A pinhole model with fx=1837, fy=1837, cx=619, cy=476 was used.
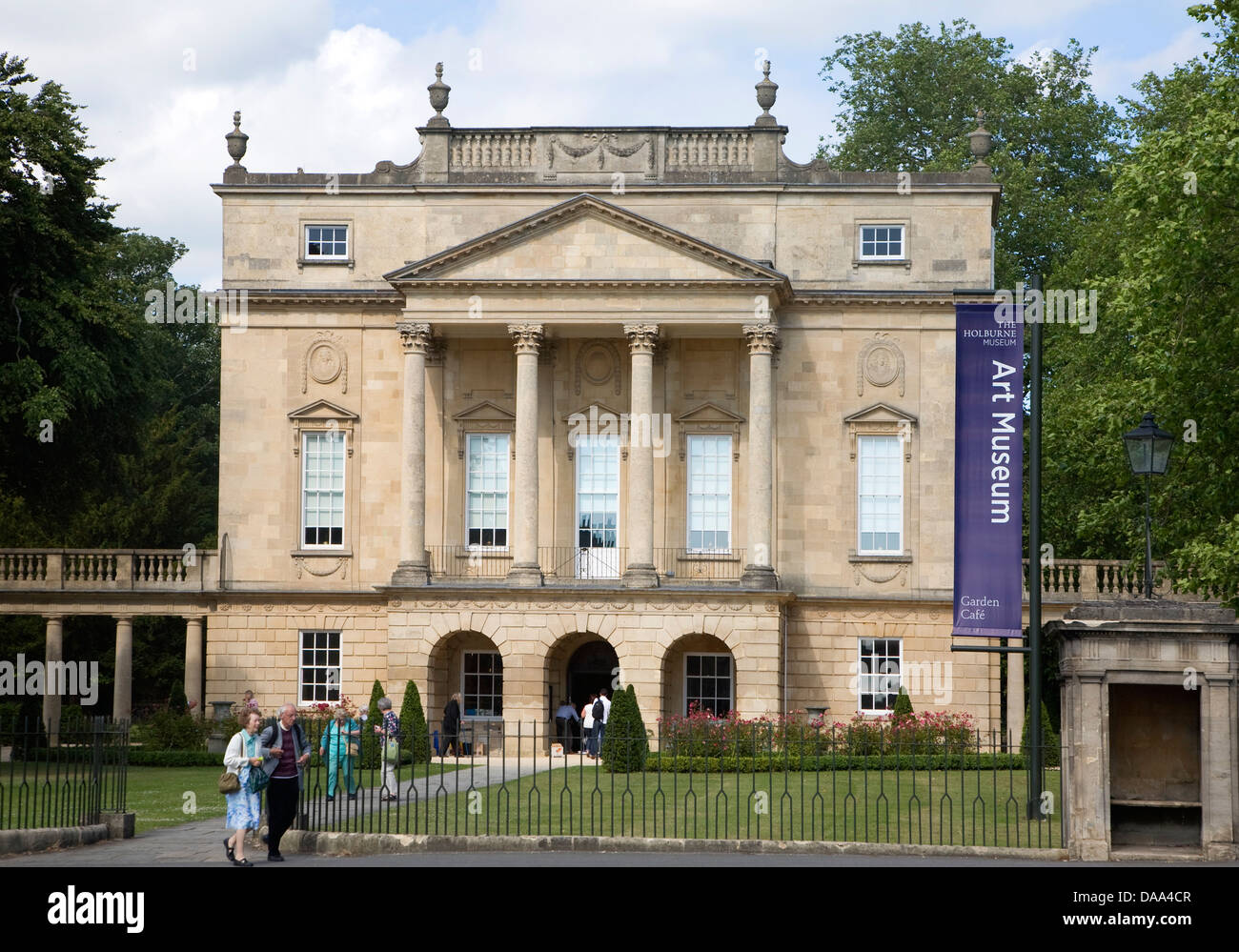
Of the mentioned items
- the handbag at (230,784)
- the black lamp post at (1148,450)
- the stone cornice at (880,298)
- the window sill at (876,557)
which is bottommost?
the handbag at (230,784)

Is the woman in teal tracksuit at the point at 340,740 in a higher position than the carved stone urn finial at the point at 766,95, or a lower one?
lower

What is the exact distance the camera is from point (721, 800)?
95.9 feet

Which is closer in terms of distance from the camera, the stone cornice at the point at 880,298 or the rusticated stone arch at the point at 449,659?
the rusticated stone arch at the point at 449,659

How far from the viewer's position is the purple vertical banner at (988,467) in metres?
28.4

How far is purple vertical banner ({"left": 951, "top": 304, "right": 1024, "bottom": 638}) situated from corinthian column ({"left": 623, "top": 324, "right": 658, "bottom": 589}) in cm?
1691

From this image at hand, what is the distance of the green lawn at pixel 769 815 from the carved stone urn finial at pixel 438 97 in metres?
22.6

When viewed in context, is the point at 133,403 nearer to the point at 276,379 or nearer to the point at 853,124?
the point at 276,379

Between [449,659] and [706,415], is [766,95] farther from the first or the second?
[449,659]

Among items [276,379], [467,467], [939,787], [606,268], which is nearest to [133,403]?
[276,379]
